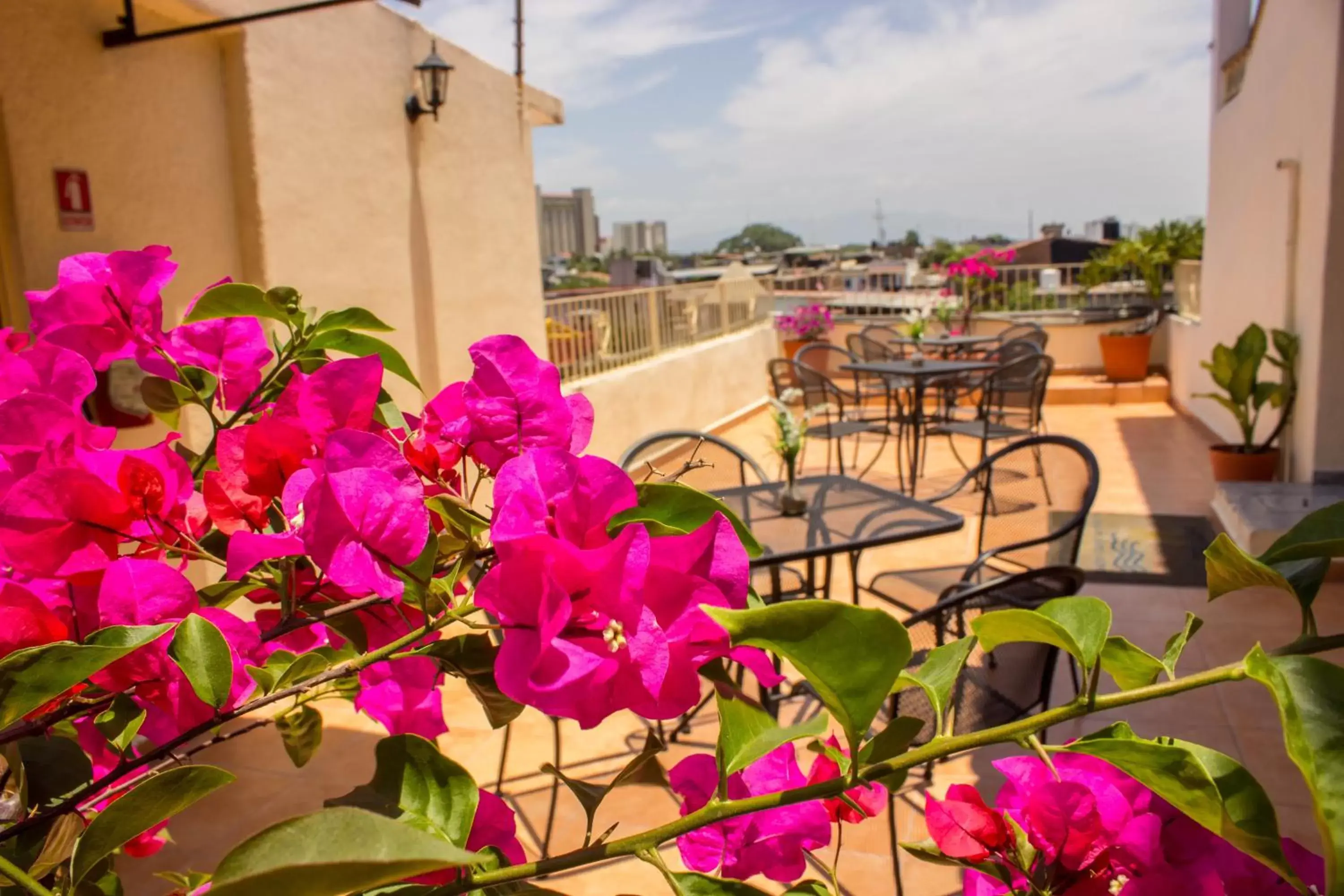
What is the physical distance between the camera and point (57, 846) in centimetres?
45

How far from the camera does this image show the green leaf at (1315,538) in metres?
0.37

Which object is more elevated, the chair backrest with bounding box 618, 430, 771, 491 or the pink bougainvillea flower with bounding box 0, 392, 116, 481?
the pink bougainvillea flower with bounding box 0, 392, 116, 481

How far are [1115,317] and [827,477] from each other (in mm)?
8261

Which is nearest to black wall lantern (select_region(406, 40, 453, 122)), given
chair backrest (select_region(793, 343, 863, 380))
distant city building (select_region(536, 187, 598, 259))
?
chair backrest (select_region(793, 343, 863, 380))

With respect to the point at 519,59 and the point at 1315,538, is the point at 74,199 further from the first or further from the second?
the point at 1315,538

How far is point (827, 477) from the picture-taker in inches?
145

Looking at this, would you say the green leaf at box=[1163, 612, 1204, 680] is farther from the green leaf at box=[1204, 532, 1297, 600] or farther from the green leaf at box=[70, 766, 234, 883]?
the green leaf at box=[70, 766, 234, 883]

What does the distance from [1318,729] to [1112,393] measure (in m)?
10.1

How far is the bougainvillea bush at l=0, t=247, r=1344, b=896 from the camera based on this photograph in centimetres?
34

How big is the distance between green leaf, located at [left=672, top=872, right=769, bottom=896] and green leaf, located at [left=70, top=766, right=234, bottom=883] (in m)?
0.19

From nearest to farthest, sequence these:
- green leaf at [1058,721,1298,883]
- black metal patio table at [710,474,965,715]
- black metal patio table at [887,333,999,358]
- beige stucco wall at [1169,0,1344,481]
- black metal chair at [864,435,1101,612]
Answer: green leaf at [1058,721,1298,883] < black metal patio table at [710,474,965,715] < black metal chair at [864,435,1101,612] < beige stucco wall at [1169,0,1344,481] < black metal patio table at [887,333,999,358]

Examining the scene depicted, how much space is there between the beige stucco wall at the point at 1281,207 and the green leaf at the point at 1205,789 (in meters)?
5.06

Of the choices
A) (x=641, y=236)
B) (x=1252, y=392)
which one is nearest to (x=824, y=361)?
(x=1252, y=392)

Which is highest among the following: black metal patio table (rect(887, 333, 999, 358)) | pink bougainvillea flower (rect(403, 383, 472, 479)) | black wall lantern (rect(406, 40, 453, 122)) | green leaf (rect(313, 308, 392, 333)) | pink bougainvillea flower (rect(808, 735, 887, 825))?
black wall lantern (rect(406, 40, 453, 122))
